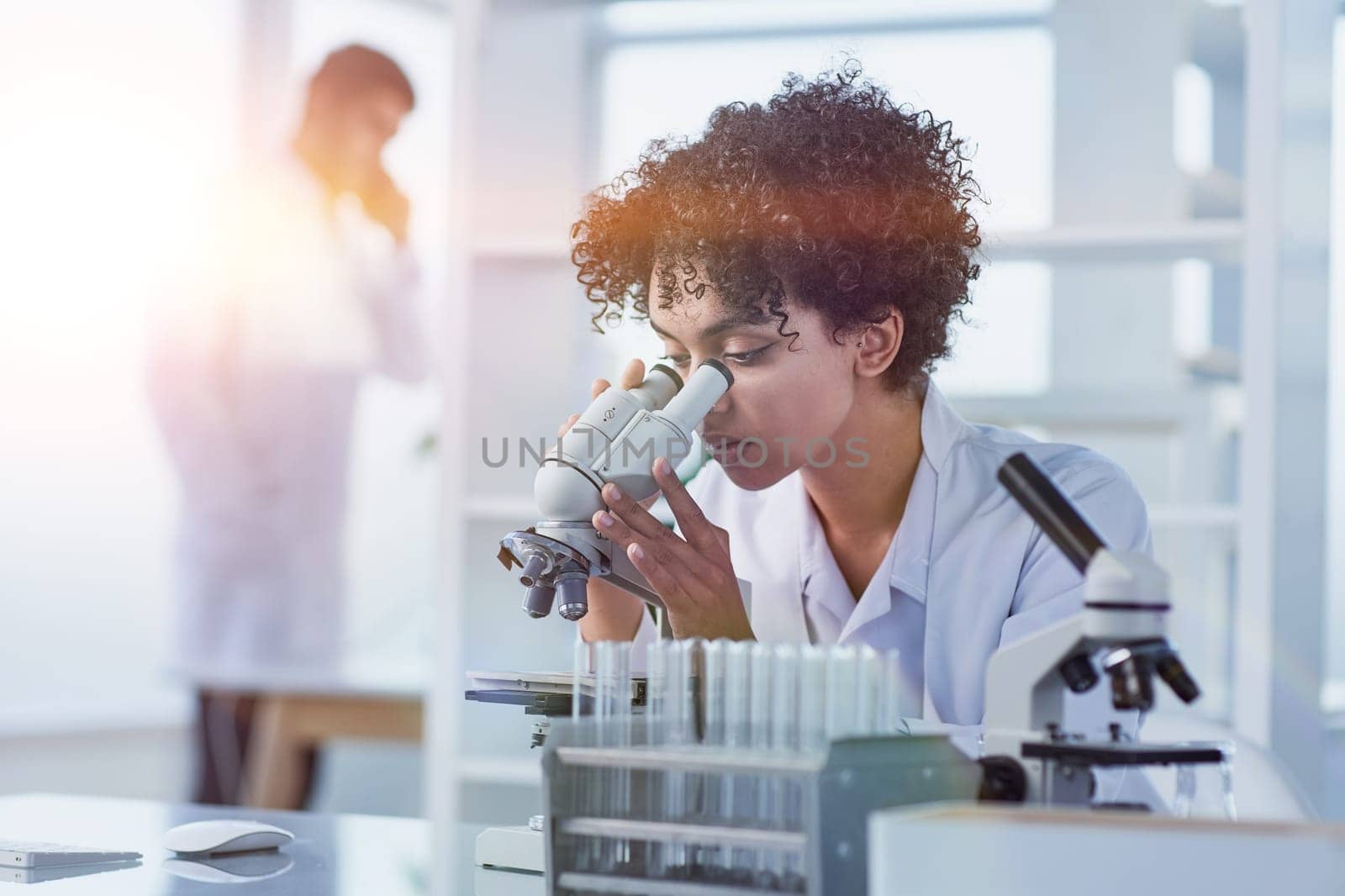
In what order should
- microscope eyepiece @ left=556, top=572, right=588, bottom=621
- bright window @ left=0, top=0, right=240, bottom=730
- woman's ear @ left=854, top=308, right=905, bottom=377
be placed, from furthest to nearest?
bright window @ left=0, top=0, right=240, bottom=730 < woman's ear @ left=854, top=308, right=905, bottom=377 < microscope eyepiece @ left=556, top=572, right=588, bottom=621

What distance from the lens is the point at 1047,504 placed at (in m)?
0.96

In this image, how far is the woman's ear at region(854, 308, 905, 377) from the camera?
1.66m

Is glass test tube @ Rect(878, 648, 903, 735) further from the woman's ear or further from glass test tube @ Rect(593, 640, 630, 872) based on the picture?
the woman's ear

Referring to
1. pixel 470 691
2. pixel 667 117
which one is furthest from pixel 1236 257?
pixel 470 691

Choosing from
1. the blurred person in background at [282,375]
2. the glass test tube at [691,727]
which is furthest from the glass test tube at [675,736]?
the blurred person in background at [282,375]

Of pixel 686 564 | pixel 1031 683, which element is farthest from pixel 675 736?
pixel 686 564

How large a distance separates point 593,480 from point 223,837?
49 cm

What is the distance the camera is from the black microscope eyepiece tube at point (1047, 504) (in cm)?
94

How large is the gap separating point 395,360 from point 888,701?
10.6ft

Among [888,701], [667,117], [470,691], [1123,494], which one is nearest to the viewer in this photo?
[888,701]

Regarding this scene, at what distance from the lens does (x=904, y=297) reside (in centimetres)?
165

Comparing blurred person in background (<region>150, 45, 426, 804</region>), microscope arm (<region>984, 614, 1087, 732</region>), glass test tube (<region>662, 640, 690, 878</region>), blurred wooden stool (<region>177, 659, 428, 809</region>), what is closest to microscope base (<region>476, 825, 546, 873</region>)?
glass test tube (<region>662, 640, 690, 878</region>)

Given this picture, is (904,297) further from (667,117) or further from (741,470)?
(667,117)

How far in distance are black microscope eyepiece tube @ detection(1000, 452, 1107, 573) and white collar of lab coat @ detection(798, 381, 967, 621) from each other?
66 centimetres
